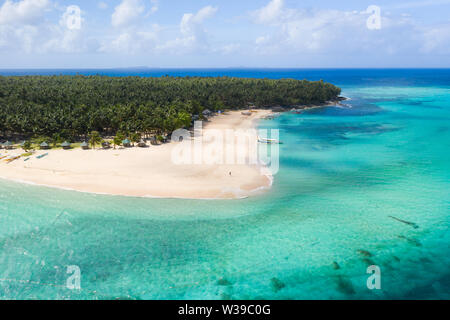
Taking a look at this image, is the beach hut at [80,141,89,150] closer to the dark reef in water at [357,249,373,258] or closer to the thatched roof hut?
the thatched roof hut

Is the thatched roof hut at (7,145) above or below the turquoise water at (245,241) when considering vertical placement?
above

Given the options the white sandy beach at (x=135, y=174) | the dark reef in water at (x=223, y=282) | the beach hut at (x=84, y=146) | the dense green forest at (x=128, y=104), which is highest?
the dense green forest at (x=128, y=104)

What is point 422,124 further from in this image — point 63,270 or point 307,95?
point 63,270

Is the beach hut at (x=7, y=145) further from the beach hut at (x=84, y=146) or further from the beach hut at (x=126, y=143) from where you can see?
the beach hut at (x=126, y=143)

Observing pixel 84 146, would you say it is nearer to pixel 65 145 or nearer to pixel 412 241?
pixel 65 145

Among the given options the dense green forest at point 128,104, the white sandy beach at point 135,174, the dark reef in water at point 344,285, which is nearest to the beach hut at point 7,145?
the white sandy beach at point 135,174

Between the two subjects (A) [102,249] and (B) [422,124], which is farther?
(B) [422,124]
